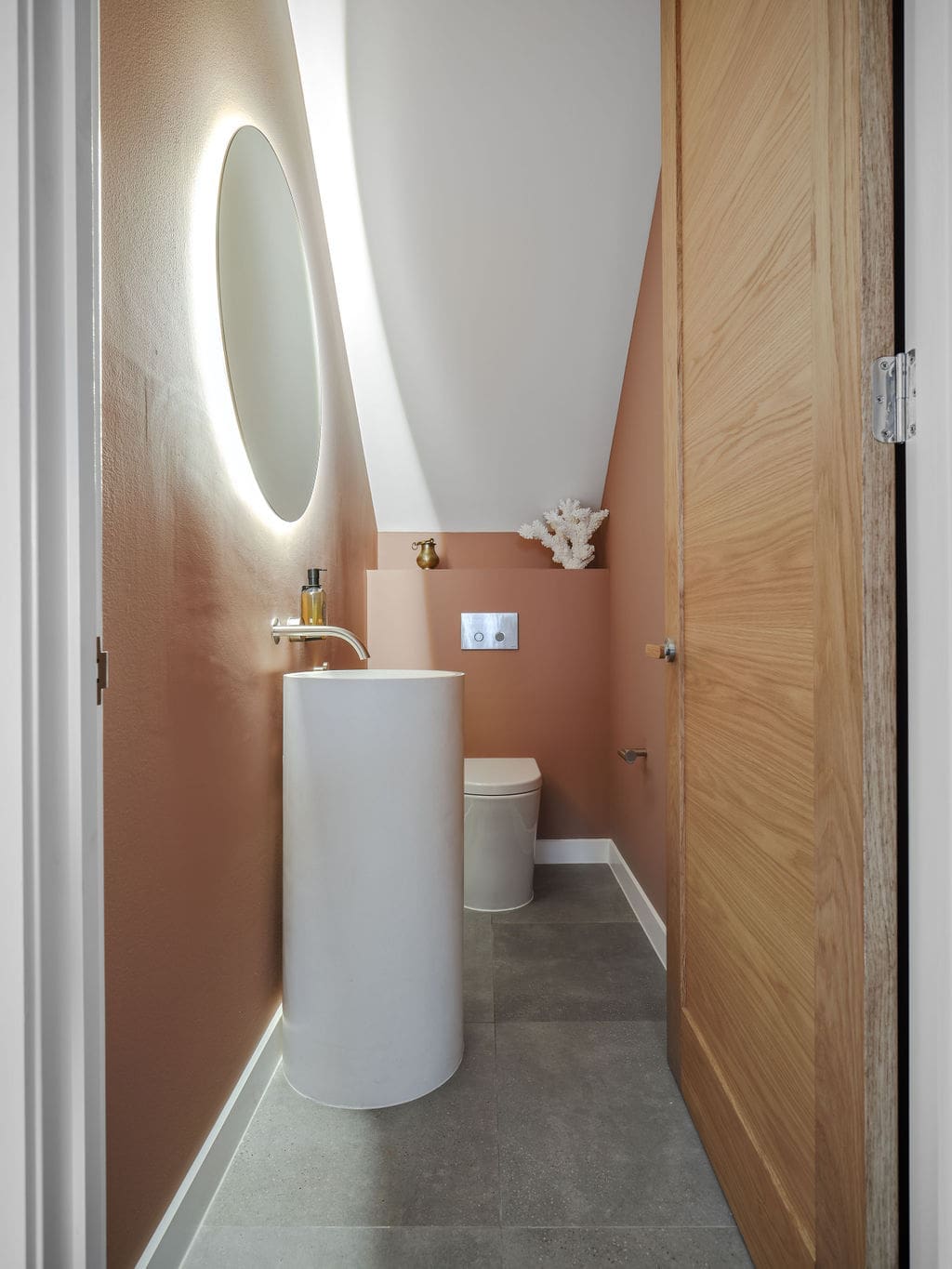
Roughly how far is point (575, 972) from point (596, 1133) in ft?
1.87

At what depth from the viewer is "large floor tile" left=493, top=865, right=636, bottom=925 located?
213cm

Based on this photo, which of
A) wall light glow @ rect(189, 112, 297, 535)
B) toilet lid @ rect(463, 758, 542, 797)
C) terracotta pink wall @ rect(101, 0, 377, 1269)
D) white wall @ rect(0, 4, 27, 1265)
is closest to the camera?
white wall @ rect(0, 4, 27, 1265)

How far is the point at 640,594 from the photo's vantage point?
2182mm

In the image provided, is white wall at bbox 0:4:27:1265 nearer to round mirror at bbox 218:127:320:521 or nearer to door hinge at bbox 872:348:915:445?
round mirror at bbox 218:127:320:521

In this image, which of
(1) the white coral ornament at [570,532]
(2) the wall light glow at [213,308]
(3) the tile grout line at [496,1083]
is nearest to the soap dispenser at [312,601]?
(2) the wall light glow at [213,308]

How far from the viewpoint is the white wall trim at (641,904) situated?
185 centimetres

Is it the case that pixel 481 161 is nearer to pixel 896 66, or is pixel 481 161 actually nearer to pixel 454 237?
pixel 454 237

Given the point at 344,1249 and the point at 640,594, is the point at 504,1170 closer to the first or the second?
the point at 344,1249

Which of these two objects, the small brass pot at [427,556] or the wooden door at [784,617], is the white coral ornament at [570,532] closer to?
the small brass pot at [427,556]

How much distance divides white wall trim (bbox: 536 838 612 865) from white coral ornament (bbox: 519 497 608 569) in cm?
109

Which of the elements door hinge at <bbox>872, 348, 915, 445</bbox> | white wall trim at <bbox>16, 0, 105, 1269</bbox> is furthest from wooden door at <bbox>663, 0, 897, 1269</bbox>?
white wall trim at <bbox>16, 0, 105, 1269</bbox>

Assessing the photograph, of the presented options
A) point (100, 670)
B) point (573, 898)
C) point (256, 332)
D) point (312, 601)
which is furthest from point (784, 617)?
point (573, 898)

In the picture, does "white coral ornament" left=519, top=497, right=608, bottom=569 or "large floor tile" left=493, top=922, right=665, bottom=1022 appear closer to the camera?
"large floor tile" left=493, top=922, right=665, bottom=1022

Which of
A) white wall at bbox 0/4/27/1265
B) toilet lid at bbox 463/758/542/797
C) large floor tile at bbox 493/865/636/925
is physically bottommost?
large floor tile at bbox 493/865/636/925
